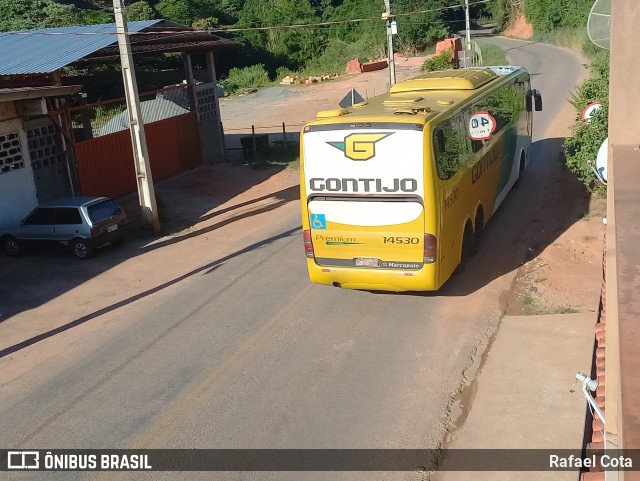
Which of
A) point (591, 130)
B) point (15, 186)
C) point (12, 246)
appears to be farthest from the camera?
point (15, 186)

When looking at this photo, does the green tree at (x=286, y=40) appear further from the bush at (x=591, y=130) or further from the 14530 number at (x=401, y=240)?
the 14530 number at (x=401, y=240)

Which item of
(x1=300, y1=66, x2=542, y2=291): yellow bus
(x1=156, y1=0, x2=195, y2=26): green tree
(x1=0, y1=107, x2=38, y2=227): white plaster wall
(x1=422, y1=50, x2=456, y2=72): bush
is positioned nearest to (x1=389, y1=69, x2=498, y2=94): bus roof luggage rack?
(x1=300, y1=66, x2=542, y2=291): yellow bus

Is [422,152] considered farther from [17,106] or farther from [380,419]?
[17,106]

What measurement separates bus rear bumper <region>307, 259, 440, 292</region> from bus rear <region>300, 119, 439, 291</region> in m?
0.02

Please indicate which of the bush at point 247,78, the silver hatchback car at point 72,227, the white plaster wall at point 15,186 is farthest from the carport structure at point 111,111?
the bush at point 247,78

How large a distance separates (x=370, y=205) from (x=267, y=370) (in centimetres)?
319

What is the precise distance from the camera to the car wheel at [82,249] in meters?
16.8

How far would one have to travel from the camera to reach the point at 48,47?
2161 centimetres

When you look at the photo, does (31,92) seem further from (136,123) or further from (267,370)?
(267,370)

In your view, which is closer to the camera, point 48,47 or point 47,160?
point 47,160

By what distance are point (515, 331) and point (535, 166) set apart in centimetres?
1205

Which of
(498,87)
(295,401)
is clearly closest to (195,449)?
(295,401)

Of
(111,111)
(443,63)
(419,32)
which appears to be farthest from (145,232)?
(419,32)

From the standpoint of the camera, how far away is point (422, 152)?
11.2 meters
